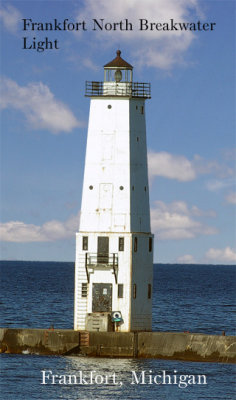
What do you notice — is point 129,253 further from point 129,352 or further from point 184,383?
point 184,383

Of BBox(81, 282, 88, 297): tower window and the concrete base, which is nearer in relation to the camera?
the concrete base

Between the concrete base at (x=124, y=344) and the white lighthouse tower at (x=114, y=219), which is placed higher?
the white lighthouse tower at (x=114, y=219)

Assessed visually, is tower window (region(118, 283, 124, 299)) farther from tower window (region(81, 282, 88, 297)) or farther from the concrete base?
the concrete base

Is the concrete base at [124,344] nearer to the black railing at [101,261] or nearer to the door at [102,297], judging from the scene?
the door at [102,297]

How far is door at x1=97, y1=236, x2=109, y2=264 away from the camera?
63969 mm

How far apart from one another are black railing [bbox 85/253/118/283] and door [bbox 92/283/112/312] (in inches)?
35.2

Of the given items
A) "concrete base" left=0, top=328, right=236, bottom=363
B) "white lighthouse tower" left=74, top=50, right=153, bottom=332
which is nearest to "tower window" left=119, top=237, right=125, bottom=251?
"white lighthouse tower" left=74, top=50, right=153, bottom=332

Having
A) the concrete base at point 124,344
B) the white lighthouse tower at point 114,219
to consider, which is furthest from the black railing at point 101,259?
the concrete base at point 124,344

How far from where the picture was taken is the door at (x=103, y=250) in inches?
2518

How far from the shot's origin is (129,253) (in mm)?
63688

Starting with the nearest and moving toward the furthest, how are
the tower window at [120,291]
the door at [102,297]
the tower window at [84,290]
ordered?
the tower window at [120,291], the door at [102,297], the tower window at [84,290]

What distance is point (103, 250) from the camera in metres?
64.1

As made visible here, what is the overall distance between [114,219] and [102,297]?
4768 millimetres

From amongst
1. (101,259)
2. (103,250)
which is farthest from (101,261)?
(103,250)
